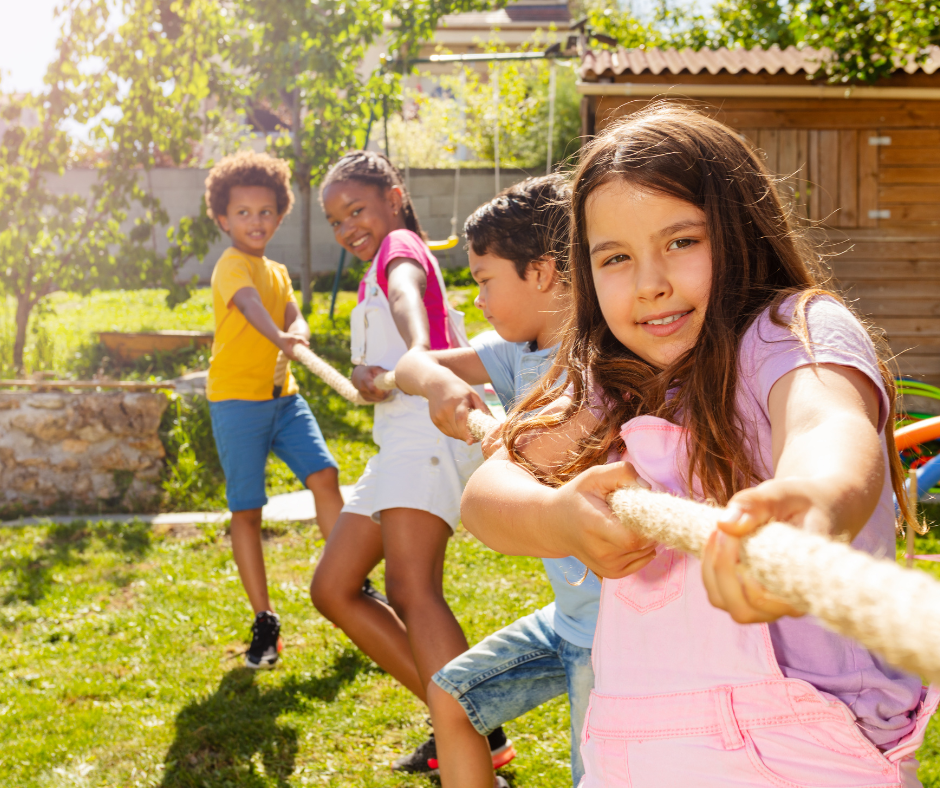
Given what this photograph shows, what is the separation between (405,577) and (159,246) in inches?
405

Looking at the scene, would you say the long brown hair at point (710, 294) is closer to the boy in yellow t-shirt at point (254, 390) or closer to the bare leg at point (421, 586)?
the bare leg at point (421, 586)

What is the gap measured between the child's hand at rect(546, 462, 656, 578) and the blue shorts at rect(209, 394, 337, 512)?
8.23ft

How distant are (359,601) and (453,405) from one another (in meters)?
1.07

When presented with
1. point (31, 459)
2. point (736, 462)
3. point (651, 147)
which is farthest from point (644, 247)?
point (31, 459)

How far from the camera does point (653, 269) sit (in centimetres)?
121

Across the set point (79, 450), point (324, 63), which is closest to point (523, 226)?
point (79, 450)

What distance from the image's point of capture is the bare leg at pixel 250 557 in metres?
3.38

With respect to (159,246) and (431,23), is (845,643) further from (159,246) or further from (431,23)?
(159,246)

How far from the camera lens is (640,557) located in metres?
1.05

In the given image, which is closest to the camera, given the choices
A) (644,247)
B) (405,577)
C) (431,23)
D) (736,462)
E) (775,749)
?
(775,749)

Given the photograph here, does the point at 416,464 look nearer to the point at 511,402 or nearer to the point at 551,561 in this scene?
the point at 511,402

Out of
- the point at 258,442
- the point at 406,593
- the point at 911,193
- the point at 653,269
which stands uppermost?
the point at 911,193

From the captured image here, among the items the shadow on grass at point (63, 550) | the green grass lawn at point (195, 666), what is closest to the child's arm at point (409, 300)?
the green grass lawn at point (195, 666)

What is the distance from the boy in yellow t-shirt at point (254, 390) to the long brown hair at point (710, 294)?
6.86 ft
